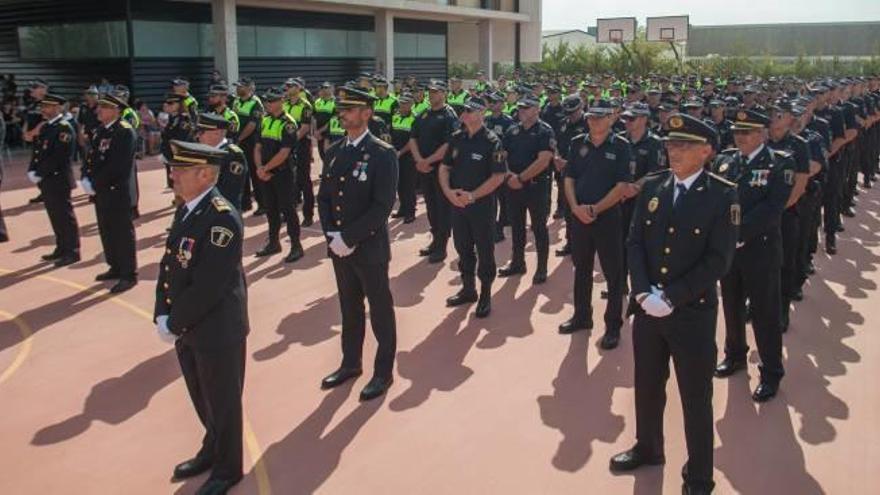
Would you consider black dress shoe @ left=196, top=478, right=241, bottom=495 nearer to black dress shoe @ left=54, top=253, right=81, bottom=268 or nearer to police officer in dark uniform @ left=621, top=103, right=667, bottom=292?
police officer in dark uniform @ left=621, top=103, right=667, bottom=292

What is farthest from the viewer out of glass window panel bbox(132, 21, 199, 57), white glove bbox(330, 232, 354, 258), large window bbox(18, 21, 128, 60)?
glass window panel bbox(132, 21, 199, 57)

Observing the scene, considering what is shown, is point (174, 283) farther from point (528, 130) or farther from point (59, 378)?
point (528, 130)

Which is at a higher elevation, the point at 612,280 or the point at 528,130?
the point at 528,130

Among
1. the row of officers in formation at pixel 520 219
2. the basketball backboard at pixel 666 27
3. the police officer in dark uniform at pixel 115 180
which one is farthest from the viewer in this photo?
the basketball backboard at pixel 666 27

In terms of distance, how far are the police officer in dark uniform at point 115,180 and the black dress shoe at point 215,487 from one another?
170 inches

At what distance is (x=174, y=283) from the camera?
13.0 ft

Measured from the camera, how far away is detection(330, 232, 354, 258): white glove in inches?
203

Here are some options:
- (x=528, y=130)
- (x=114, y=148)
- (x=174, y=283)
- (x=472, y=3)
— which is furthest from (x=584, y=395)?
(x=472, y=3)

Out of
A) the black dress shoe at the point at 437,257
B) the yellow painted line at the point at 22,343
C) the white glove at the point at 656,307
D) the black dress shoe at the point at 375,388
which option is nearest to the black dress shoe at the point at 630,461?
the white glove at the point at 656,307

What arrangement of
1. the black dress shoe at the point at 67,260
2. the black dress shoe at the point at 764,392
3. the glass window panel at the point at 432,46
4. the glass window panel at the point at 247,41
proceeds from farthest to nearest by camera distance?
the glass window panel at the point at 432,46 < the glass window panel at the point at 247,41 < the black dress shoe at the point at 67,260 < the black dress shoe at the point at 764,392

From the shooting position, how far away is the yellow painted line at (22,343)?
5.94 metres

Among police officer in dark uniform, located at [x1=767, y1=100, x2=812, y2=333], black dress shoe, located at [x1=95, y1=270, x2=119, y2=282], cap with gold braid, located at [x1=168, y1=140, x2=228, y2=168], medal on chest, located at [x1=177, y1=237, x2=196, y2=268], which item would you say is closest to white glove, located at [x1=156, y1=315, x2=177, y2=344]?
medal on chest, located at [x1=177, y1=237, x2=196, y2=268]

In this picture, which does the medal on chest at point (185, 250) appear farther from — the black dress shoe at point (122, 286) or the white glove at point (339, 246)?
the black dress shoe at point (122, 286)

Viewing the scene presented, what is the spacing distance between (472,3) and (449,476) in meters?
31.7
